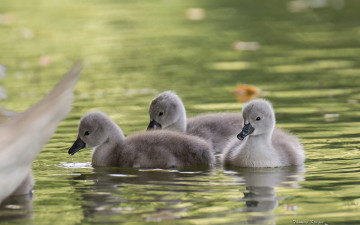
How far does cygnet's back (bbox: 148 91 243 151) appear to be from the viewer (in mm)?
9961

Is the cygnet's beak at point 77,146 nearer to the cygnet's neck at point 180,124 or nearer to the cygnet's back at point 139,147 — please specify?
the cygnet's back at point 139,147

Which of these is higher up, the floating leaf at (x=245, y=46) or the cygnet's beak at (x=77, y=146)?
the floating leaf at (x=245, y=46)

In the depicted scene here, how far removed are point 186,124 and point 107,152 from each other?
1405mm

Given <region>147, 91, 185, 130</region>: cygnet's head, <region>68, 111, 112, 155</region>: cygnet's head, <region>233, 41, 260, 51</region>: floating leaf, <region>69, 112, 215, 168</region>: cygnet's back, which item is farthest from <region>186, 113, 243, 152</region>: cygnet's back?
<region>233, 41, 260, 51</region>: floating leaf

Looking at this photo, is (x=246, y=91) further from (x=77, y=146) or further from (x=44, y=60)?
(x=44, y=60)

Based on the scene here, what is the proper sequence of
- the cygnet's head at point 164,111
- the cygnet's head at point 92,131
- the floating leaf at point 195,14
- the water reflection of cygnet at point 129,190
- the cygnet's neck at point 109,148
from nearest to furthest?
the water reflection of cygnet at point 129,190 → the cygnet's neck at point 109,148 → the cygnet's head at point 92,131 → the cygnet's head at point 164,111 → the floating leaf at point 195,14

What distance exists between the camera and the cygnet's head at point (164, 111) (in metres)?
9.95

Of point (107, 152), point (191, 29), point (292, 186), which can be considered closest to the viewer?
point (292, 186)

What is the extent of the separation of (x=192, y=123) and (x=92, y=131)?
1436mm

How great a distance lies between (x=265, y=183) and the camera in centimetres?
790

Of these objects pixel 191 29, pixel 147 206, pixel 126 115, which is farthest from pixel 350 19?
pixel 147 206

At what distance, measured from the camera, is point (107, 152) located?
29.6 feet

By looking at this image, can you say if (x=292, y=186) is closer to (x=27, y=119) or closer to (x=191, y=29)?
(x=27, y=119)

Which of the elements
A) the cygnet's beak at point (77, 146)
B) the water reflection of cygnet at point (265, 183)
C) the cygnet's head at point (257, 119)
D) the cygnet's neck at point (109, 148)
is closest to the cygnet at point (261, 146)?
the cygnet's head at point (257, 119)
